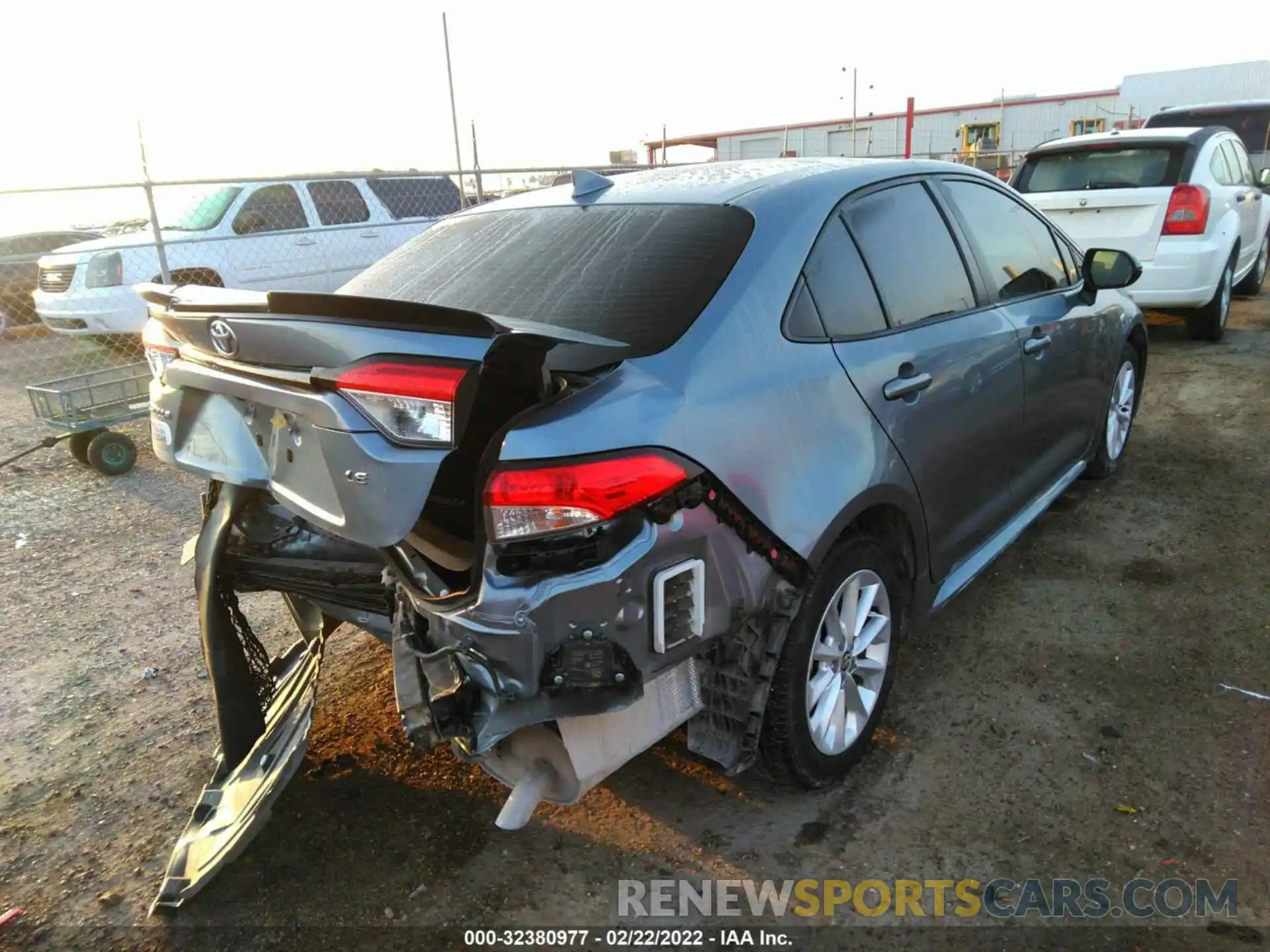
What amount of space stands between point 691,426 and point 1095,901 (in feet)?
5.11

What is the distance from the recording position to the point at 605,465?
1922 mm

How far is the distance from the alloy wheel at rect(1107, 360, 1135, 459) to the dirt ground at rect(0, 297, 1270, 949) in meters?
0.81

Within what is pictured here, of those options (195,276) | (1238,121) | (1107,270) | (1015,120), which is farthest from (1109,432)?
(1015,120)

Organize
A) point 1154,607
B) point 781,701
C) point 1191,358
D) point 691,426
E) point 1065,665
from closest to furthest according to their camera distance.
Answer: point 691,426 → point 781,701 → point 1065,665 → point 1154,607 → point 1191,358

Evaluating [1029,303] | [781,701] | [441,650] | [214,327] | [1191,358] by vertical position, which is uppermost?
[214,327]

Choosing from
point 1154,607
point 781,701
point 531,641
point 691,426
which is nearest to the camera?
point 531,641

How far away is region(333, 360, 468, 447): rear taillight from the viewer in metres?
1.85

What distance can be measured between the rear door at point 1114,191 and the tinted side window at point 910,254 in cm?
511

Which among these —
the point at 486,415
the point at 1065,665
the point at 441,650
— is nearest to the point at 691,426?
the point at 486,415

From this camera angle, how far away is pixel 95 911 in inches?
93.5

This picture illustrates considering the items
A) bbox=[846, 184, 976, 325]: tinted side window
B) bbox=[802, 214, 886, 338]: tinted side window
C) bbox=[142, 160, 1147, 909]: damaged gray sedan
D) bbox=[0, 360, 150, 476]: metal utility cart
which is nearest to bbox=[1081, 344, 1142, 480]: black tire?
bbox=[142, 160, 1147, 909]: damaged gray sedan

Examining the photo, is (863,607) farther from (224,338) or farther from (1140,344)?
(1140,344)

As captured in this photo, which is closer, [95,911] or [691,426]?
[691,426]

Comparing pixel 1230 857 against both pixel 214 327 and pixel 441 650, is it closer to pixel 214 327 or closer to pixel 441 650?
A: pixel 441 650
